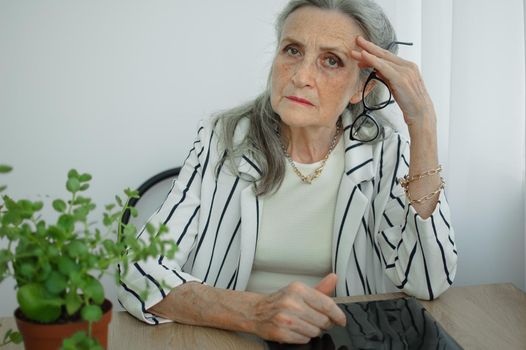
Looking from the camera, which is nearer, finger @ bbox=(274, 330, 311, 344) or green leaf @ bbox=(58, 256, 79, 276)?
green leaf @ bbox=(58, 256, 79, 276)

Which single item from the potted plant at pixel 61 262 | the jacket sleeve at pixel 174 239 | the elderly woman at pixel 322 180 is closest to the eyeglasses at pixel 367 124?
the elderly woman at pixel 322 180

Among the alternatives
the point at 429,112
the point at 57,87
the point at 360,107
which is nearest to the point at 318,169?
the point at 360,107

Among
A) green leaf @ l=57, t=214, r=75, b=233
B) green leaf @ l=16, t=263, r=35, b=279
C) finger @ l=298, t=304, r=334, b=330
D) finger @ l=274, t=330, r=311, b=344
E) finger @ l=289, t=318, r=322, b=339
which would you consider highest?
green leaf @ l=57, t=214, r=75, b=233

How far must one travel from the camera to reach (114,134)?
2.16 meters

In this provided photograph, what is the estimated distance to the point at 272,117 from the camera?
1.72 meters

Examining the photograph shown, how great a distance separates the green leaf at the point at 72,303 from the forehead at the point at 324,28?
995 mm

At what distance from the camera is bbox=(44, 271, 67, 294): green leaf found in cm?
71

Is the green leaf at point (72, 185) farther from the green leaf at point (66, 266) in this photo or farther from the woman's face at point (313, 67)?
the woman's face at point (313, 67)

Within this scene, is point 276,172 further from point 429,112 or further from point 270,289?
point 429,112

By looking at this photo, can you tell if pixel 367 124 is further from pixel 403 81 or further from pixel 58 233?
pixel 58 233

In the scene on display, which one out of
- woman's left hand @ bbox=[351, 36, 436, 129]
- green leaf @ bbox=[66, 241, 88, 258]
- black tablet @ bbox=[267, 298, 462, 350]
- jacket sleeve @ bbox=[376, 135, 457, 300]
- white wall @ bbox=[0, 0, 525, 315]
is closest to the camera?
green leaf @ bbox=[66, 241, 88, 258]

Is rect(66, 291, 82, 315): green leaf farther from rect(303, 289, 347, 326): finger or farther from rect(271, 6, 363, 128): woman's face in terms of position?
rect(271, 6, 363, 128): woman's face

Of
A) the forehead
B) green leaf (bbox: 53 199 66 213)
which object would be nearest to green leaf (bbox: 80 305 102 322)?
green leaf (bbox: 53 199 66 213)

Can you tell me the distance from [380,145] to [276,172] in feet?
0.95
